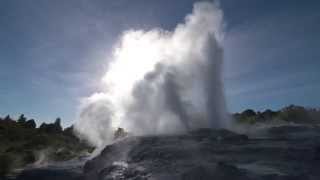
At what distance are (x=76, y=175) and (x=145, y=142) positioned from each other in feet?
16.1

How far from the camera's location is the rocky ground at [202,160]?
63.4 feet

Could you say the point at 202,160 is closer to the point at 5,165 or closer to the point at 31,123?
the point at 5,165

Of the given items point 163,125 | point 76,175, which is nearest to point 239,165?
point 76,175

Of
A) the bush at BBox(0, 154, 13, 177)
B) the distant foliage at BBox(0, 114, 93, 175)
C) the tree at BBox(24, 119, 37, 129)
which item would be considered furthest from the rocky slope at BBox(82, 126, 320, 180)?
the tree at BBox(24, 119, 37, 129)

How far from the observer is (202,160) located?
2175 cm

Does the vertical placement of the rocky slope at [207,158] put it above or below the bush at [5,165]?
below

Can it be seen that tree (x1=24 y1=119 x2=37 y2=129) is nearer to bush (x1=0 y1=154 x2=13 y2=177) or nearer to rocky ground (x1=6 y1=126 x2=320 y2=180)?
bush (x1=0 y1=154 x2=13 y2=177)

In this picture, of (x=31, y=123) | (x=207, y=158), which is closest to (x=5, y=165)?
(x=207, y=158)

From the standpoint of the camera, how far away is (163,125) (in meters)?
35.6

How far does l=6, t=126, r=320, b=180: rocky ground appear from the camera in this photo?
19.3 meters

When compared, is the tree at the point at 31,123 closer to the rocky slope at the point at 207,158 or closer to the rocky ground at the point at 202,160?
the rocky ground at the point at 202,160

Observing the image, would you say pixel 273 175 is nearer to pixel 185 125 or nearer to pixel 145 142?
pixel 145 142

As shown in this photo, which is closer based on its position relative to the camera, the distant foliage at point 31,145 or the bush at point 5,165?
the bush at point 5,165

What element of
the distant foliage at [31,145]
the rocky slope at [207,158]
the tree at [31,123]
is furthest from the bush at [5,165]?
the tree at [31,123]
